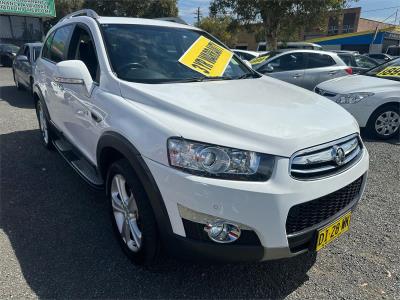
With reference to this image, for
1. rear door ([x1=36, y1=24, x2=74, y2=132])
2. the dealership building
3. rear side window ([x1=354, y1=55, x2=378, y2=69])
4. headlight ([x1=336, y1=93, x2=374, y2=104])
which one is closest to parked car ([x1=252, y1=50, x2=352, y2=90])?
headlight ([x1=336, y1=93, x2=374, y2=104])

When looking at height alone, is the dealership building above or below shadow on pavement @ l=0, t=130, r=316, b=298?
above

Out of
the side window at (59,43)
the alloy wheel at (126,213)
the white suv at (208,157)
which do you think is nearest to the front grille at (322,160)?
the white suv at (208,157)

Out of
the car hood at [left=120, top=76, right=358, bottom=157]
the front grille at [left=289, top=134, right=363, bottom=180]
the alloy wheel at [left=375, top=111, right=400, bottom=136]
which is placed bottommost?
the alloy wheel at [left=375, top=111, right=400, bottom=136]

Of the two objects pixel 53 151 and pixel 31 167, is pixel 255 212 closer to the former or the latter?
pixel 31 167

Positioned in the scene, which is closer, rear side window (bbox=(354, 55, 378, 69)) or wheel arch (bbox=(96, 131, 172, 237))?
wheel arch (bbox=(96, 131, 172, 237))

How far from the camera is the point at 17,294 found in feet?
7.75

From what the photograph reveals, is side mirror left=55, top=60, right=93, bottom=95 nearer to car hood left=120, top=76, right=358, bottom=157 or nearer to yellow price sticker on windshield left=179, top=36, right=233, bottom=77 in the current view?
car hood left=120, top=76, right=358, bottom=157

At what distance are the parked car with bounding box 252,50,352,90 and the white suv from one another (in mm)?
5988

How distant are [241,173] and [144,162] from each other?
2.03ft

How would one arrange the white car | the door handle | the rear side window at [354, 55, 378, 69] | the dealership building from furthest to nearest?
the dealership building
the rear side window at [354, 55, 378, 69]
the white car
the door handle

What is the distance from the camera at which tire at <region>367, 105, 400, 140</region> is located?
5936 millimetres

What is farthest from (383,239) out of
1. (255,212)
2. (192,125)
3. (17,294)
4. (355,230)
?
(17,294)

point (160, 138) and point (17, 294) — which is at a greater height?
point (160, 138)

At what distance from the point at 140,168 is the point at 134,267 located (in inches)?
34.3
